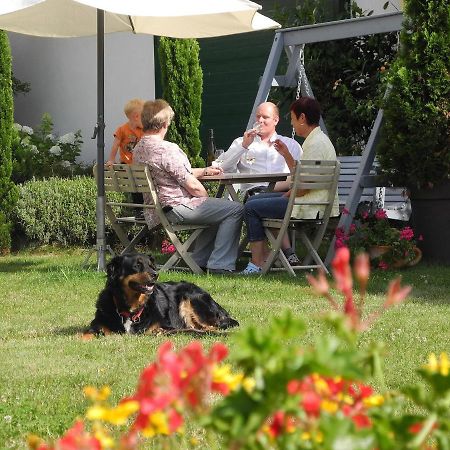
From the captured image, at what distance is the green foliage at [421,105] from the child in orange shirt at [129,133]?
110 inches

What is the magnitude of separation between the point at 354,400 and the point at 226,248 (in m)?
7.65

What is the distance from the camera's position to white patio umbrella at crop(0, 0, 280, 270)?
28.6 ft

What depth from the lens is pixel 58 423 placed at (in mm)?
3955

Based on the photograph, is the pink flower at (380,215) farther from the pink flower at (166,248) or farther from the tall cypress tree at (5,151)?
the tall cypress tree at (5,151)

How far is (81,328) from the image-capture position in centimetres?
643

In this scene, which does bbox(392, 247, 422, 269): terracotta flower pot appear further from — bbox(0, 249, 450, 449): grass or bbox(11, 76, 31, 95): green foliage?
bbox(11, 76, 31, 95): green foliage

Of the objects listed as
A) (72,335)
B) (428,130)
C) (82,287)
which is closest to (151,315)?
(72,335)

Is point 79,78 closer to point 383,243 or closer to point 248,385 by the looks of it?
point 383,243

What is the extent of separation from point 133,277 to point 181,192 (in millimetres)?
3204

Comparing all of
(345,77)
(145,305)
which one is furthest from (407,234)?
(145,305)

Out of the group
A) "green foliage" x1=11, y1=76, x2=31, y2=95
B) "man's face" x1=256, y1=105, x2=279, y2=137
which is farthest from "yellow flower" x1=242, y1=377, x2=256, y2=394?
"green foliage" x1=11, y1=76, x2=31, y2=95

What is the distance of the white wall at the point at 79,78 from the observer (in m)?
14.0

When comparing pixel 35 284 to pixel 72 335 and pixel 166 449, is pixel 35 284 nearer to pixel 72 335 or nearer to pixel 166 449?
pixel 72 335

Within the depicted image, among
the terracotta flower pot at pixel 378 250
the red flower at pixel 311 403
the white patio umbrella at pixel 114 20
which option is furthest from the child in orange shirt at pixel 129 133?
the red flower at pixel 311 403
